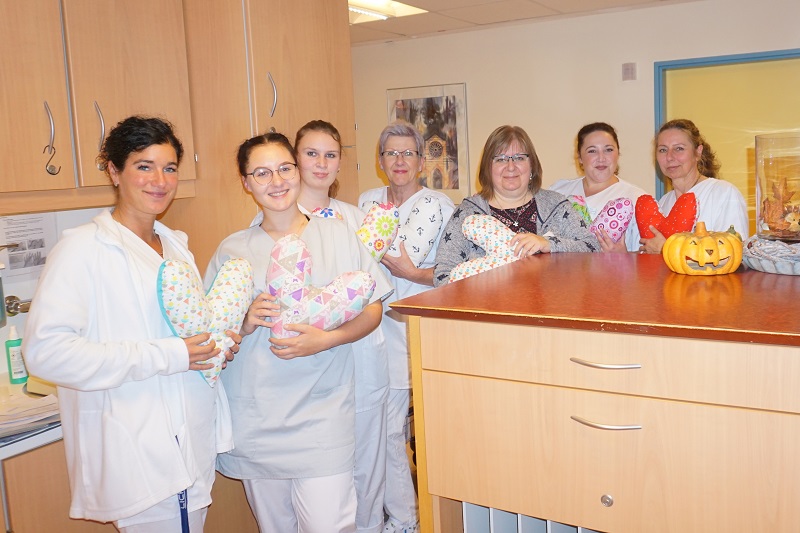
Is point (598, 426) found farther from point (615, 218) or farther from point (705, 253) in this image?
point (615, 218)

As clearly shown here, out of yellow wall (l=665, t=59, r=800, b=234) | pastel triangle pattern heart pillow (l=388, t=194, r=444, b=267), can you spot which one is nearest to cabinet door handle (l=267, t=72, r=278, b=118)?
pastel triangle pattern heart pillow (l=388, t=194, r=444, b=267)

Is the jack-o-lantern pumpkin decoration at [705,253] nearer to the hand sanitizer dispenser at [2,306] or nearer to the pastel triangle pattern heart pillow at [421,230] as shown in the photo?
the pastel triangle pattern heart pillow at [421,230]

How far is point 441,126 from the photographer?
6387 millimetres

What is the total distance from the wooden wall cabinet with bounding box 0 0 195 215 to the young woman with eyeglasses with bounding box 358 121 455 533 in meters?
0.85

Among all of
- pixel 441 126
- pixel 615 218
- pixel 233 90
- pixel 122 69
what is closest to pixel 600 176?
pixel 615 218

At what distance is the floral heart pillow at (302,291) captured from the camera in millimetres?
1780

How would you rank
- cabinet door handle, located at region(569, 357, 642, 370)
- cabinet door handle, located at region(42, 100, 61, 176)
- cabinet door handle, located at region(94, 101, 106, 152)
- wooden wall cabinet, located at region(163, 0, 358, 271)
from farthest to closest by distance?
wooden wall cabinet, located at region(163, 0, 358, 271) → cabinet door handle, located at region(94, 101, 106, 152) → cabinet door handle, located at region(42, 100, 61, 176) → cabinet door handle, located at region(569, 357, 642, 370)

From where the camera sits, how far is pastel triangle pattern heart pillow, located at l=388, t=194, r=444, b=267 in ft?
8.43

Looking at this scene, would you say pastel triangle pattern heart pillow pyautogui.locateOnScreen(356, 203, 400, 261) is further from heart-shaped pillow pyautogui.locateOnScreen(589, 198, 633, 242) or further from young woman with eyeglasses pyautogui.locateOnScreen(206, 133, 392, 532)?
heart-shaped pillow pyautogui.locateOnScreen(589, 198, 633, 242)

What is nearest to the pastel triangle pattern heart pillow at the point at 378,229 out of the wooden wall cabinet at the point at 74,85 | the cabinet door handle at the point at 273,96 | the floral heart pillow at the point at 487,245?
the floral heart pillow at the point at 487,245

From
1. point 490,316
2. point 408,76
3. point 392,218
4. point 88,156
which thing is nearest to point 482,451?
point 490,316

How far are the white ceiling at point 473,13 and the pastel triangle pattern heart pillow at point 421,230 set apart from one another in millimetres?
2740

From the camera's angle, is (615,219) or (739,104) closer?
(615,219)

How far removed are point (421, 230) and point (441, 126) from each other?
Answer: 3.99m
